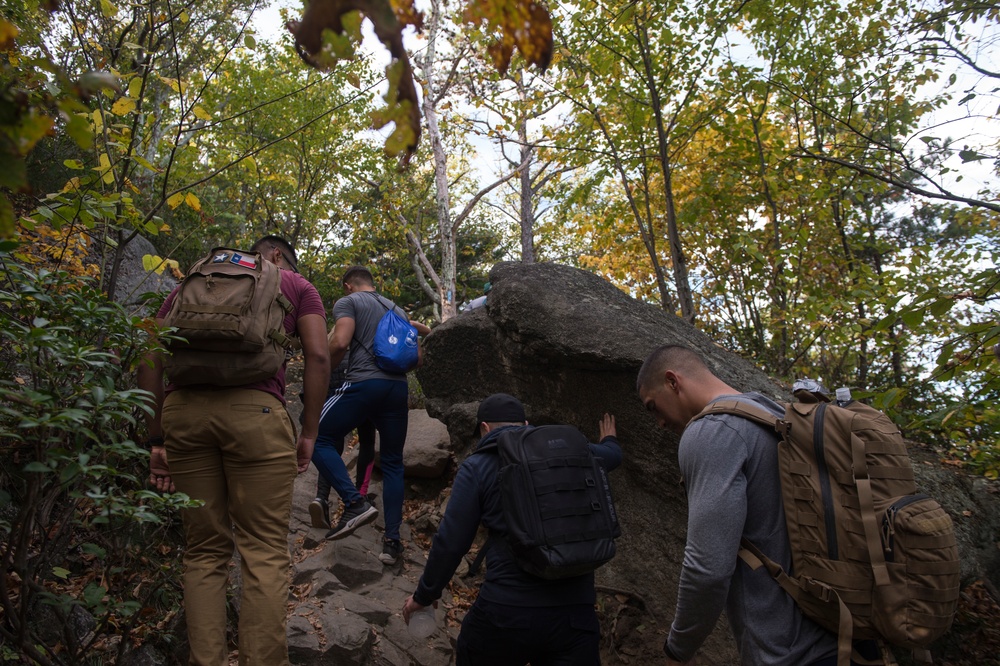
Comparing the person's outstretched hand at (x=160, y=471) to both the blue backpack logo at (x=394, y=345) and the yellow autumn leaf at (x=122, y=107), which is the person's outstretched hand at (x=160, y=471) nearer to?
the yellow autumn leaf at (x=122, y=107)

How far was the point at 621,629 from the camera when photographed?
4.99m

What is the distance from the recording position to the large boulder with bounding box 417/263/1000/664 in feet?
16.3

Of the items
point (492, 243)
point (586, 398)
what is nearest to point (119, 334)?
point (586, 398)

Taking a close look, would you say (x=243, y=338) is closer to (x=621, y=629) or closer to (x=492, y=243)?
(x=621, y=629)

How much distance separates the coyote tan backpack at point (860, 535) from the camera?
2025mm

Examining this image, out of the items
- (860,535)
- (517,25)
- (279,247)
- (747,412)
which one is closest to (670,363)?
(747,412)

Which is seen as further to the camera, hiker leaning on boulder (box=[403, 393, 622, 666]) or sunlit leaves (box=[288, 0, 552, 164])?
hiker leaning on boulder (box=[403, 393, 622, 666])

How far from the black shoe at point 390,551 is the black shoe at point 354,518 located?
1.09ft

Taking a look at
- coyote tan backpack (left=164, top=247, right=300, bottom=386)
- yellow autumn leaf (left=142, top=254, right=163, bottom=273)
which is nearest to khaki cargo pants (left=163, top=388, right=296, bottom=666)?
coyote tan backpack (left=164, top=247, right=300, bottom=386)

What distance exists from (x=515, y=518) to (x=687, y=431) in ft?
2.97

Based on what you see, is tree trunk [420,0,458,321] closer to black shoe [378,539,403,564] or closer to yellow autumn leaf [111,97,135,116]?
black shoe [378,539,403,564]

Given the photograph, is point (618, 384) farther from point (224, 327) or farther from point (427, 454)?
point (224, 327)

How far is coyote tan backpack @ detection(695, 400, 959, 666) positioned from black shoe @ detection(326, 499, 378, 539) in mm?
3356

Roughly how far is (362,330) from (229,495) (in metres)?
2.23
